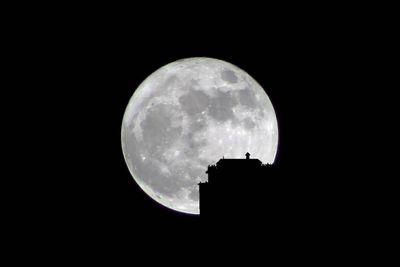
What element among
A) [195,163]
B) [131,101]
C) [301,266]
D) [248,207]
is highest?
[131,101]

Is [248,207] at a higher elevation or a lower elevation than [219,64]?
lower

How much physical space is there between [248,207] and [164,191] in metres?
10.3

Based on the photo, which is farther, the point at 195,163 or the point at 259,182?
the point at 195,163

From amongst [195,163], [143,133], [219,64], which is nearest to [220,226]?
[195,163]

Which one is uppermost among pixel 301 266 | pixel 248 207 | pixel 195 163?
pixel 195 163

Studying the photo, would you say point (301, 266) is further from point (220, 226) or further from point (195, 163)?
point (195, 163)

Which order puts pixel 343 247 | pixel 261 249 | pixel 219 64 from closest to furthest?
pixel 261 249, pixel 343 247, pixel 219 64

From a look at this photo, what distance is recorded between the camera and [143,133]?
6253 centimetres

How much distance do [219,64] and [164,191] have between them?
13690 millimetres

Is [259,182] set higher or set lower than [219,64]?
lower

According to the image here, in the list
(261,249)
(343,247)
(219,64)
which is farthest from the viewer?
(219,64)

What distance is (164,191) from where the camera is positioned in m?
63.2

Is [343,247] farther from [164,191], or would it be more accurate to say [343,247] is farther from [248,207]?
[164,191]

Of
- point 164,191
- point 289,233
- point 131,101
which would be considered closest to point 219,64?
point 131,101
